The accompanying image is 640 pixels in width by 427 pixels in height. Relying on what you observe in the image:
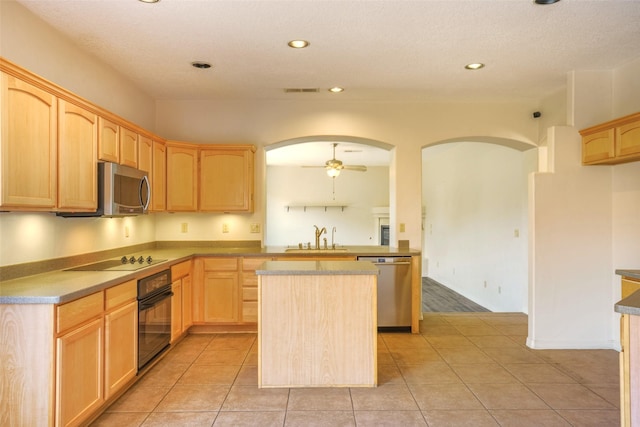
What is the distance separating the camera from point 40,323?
7.00 ft

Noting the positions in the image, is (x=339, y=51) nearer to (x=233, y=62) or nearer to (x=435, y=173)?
(x=233, y=62)

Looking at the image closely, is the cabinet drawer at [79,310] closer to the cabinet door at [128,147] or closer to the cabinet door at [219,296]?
the cabinet door at [128,147]

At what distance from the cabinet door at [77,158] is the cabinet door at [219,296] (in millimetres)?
1678

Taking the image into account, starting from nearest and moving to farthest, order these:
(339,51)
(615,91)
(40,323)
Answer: (40,323)
(339,51)
(615,91)

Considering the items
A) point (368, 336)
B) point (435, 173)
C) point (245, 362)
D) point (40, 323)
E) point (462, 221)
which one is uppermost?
point (435, 173)

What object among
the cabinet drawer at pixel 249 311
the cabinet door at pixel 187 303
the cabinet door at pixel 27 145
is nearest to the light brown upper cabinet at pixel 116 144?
the cabinet door at pixel 27 145

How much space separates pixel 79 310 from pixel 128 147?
1.65 metres

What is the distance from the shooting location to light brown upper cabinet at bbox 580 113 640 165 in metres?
3.28

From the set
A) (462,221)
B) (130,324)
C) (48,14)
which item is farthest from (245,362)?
(462,221)

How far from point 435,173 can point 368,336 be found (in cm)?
714

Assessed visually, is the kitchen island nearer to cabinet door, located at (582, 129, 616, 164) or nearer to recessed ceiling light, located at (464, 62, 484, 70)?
recessed ceiling light, located at (464, 62, 484, 70)

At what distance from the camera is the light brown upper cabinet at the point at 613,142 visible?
129 inches

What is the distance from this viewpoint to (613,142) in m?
3.50

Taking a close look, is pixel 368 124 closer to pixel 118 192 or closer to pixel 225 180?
pixel 225 180
